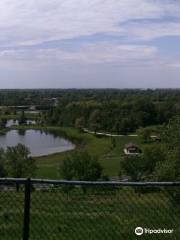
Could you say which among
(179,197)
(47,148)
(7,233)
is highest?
(179,197)

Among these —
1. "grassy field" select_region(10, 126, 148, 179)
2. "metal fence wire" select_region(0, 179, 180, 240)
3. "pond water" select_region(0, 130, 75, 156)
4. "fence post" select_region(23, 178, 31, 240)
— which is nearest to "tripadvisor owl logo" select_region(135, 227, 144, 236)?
"metal fence wire" select_region(0, 179, 180, 240)

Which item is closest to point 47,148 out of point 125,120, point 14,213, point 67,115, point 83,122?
point 125,120

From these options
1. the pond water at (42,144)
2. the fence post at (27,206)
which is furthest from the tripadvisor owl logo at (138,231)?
the pond water at (42,144)

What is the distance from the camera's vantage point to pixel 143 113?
9694 centimetres

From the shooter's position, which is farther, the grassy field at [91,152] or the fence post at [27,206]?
the grassy field at [91,152]

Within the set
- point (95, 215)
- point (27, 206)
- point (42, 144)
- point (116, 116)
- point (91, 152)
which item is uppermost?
point (27, 206)

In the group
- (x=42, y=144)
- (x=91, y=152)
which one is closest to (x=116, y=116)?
(x=42, y=144)

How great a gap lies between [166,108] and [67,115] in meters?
23.2

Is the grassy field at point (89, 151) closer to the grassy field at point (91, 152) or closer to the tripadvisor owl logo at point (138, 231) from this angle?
the grassy field at point (91, 152)

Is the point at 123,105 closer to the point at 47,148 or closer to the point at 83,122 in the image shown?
the point at 83,122

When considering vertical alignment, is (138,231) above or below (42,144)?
above

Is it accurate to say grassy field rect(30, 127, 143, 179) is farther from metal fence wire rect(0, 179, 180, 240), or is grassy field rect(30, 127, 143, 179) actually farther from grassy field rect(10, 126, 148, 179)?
metal fence wire rect(0, 179, 180, 240)
